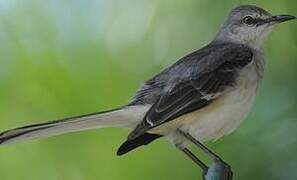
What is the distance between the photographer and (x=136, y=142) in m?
4.94

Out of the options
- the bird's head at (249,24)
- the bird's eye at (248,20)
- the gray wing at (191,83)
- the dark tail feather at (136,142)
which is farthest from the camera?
the bird's eye at (248,20)

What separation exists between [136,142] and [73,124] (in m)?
0.47

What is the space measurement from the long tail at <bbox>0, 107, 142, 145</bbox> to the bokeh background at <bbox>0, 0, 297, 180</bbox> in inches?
28.8

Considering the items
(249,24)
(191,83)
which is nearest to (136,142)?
(191,83)

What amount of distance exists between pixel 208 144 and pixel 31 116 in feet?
3.75

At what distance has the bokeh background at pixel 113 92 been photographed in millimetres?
5656

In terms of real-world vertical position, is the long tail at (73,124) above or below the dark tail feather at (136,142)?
above

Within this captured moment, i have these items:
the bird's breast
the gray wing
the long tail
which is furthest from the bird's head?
the long tail

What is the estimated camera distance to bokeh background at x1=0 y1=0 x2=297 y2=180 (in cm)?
566

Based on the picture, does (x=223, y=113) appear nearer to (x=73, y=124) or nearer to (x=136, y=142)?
(x=136, y=142)

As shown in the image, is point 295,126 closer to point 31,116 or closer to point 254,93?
point 254,93

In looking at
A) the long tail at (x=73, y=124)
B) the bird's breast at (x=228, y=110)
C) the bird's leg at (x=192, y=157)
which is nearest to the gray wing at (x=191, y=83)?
the bird's breast at (x=228, y=110)

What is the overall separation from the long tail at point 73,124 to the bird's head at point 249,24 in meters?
0.90

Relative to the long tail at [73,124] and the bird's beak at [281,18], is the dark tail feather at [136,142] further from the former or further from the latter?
the bird's beak at [281,18]
